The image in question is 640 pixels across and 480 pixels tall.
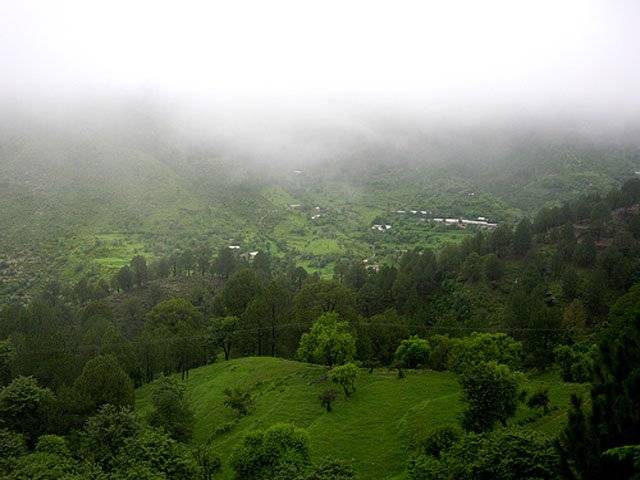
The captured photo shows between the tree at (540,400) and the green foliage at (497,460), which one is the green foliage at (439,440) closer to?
the green foliage at (497,460)

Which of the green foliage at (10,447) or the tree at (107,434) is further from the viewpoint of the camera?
the tree at (107,434)

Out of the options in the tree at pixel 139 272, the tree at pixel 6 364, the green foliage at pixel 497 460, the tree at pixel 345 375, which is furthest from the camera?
the tree at pixel 139 272

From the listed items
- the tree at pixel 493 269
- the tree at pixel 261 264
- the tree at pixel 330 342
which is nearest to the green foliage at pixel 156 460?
the tree at pixel 330 342

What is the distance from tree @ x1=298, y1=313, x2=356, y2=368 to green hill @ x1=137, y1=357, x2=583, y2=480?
3.26 m

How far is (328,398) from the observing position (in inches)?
2356

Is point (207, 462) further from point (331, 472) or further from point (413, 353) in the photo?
point (413, 353)

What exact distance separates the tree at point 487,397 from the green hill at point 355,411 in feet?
16.2

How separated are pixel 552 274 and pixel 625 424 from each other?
290 feet

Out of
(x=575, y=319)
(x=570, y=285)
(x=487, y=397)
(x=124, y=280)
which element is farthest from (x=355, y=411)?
(x=124, y=280)

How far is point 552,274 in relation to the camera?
105250 millimetres

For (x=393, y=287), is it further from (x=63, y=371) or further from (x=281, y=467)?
(x=281, y=467)

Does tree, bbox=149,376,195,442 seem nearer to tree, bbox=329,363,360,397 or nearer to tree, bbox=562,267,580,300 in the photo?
tree, bbox=329,363,360,397

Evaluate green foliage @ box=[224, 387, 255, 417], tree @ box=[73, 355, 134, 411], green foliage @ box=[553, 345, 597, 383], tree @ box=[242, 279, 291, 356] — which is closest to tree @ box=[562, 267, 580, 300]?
green foliage @ box=[553, 345, 597, 383]

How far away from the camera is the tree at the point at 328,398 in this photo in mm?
59844
